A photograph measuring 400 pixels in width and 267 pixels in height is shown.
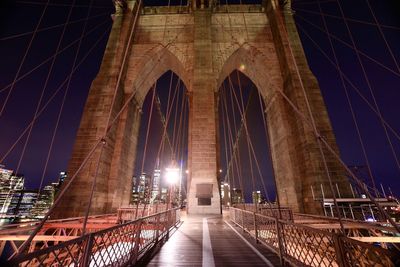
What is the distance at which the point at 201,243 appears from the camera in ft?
16.8

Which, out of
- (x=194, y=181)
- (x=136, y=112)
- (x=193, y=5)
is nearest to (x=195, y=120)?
(x=194, y=181)

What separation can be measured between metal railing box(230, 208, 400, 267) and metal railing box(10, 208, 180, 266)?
8.91 ft

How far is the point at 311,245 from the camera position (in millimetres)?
3580

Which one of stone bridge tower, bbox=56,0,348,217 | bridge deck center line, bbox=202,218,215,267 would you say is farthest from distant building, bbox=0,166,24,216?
bridge deck center line, bbox=202,218,215,267

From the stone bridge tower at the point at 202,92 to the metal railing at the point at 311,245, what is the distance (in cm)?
600

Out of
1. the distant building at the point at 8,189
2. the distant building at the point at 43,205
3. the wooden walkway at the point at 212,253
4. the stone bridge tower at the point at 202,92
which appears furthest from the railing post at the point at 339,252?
the distant building at the point at 43,205

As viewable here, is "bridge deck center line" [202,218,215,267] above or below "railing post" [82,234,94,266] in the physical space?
below

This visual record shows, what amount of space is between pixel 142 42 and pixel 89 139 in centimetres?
961

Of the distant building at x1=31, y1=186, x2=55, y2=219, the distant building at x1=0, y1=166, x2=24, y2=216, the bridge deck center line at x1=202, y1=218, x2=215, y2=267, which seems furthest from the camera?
the distant building at x1=31, y1=186, x2=55, y2=219

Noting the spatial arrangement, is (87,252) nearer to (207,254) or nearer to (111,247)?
(111,247)

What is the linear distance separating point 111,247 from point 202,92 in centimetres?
1133

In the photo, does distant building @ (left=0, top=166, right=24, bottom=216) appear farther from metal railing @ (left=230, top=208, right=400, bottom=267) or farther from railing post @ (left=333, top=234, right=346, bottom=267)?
railing post @ (left=333, top=234, right=346, bottom=267)

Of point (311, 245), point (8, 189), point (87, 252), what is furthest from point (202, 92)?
point (8, 189)

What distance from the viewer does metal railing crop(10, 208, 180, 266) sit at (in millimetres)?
1984
